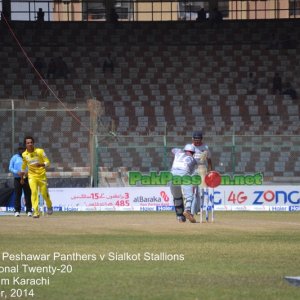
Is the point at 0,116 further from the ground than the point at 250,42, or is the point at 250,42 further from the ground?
the point at 250,42

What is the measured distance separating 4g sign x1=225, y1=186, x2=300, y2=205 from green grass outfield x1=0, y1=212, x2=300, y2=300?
11.1 m

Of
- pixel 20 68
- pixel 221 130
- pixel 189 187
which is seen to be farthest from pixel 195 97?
pixel 189 187

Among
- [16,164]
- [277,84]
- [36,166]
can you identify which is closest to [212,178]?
[36,166]

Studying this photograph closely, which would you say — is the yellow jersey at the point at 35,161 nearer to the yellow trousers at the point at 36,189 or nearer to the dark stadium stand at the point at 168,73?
the yellow trousers at the point at 36,189

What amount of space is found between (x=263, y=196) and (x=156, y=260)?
20.4m

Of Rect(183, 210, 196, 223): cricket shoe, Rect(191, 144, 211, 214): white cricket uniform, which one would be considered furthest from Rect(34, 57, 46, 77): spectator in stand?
Rect(183, 210, 196, 223): cricket shoe

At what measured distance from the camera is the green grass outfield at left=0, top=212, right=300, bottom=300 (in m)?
12.4

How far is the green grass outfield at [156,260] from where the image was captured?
1245 centimetres

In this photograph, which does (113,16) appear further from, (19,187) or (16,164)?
(19,187)

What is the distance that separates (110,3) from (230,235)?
3202 centimetres

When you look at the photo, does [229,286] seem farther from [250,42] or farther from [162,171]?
[250,42]

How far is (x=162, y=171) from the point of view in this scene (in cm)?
3638

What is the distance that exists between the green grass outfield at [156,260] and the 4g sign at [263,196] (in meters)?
11.1

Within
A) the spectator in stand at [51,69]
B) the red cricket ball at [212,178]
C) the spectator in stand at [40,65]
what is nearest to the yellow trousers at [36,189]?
the red cricket ball at [212,178]
